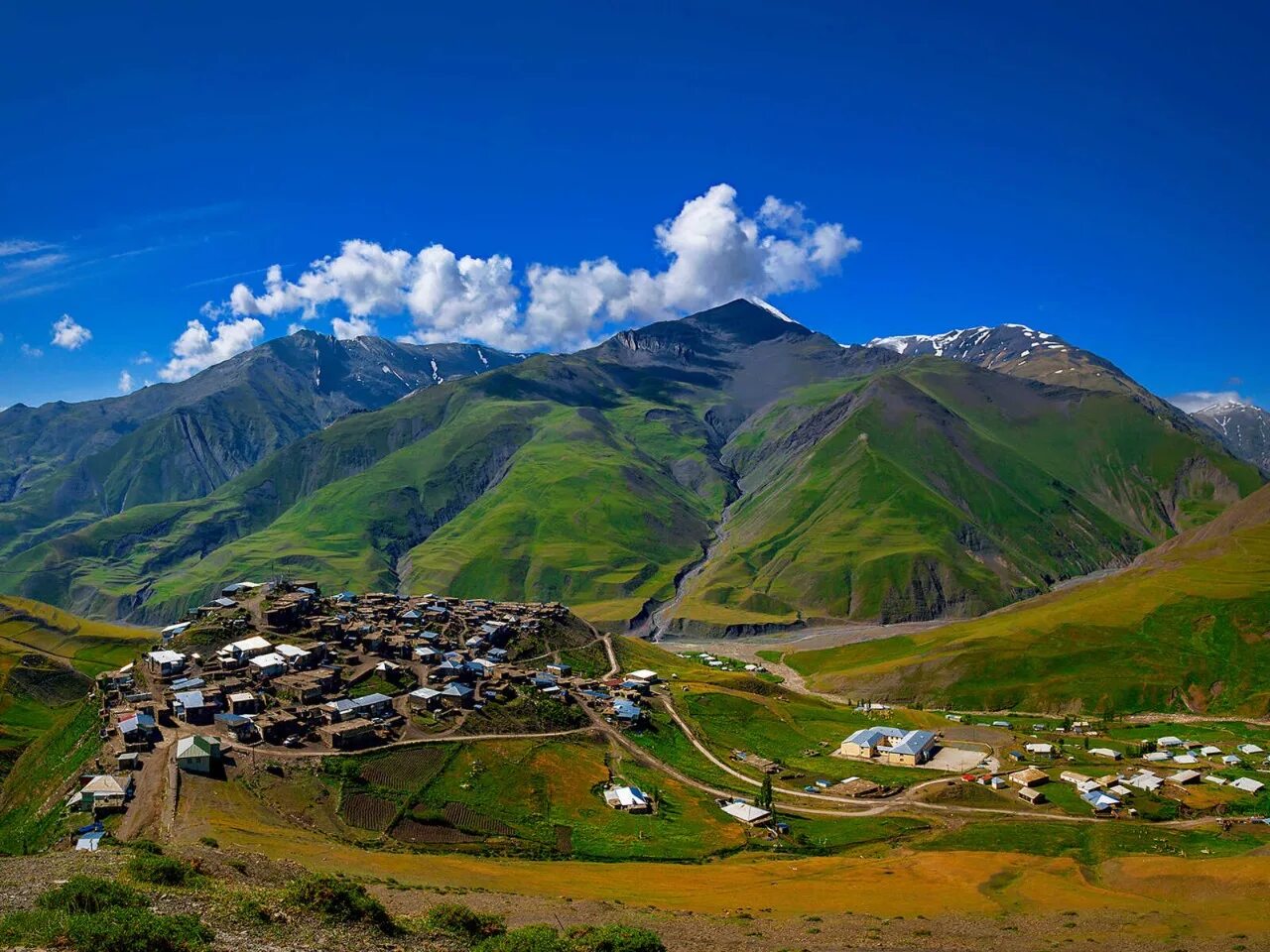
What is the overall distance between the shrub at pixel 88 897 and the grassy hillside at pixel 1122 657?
15519 centimetres

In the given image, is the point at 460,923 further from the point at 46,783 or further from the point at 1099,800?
the point at 1099,800

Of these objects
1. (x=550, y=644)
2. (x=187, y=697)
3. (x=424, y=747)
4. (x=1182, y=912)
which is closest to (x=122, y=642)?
(x=550, y=644)

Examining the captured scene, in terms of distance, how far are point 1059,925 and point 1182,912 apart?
346 inches

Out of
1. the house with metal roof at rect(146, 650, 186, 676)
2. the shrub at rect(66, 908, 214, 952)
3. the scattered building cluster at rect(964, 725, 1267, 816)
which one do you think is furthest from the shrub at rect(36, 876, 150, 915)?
the scattered building cluster at rect(964, 725, 1267, 816)

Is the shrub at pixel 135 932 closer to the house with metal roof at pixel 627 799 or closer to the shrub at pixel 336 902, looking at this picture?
the shrub at pixel 336 902

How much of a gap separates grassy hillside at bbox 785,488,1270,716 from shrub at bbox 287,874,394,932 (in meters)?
148

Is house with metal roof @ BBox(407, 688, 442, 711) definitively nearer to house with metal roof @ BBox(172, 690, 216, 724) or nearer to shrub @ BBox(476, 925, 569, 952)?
house with metal roof @ BBox(172, 690, 216, 724)

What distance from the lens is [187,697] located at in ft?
265

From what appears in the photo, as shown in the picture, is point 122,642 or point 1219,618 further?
point 122,642

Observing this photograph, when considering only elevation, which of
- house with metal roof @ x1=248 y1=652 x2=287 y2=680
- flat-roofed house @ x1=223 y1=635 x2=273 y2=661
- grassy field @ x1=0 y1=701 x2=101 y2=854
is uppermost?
flat-roofed house @ x1=223 y1=635 x2=273 y2=661

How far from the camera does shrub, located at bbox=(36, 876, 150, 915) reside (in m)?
29.4

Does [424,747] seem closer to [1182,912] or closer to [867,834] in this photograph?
[867,834]

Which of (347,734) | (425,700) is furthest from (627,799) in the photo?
(347,734)

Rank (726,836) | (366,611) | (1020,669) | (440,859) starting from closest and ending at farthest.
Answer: (440,859)
(726,836)
(366,611)
(1020,669)
